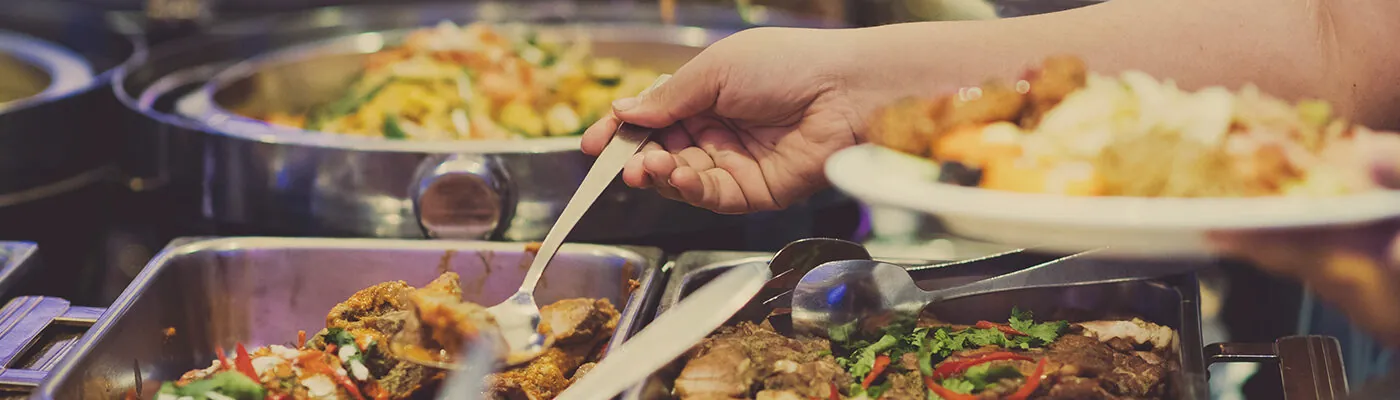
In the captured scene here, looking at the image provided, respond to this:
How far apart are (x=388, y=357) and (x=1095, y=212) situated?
0.97 meters

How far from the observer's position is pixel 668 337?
4.47 ft

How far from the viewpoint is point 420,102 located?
2467mm

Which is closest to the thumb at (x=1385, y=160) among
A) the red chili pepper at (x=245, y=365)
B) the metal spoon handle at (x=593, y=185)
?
the metal spoon handle at (x=593, y=185)

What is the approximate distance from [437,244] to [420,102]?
75cm

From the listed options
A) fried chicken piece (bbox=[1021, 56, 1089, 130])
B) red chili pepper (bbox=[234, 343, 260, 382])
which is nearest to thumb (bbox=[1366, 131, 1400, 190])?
fried chicken piece (bbox=[1021, 56, 1089, 130])

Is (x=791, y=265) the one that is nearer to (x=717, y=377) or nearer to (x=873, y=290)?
(x=873, y=290)

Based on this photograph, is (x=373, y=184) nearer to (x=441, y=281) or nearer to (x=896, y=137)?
(x=441, y=281)

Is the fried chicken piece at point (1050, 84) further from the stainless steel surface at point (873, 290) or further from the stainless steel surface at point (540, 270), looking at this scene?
the stainless steel surface at point (540, 270)

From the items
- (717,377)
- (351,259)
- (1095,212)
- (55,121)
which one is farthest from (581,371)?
(55,121)

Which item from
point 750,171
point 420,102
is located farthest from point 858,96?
point 420,102

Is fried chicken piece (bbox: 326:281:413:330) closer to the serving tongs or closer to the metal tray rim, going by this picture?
the metal tray rim

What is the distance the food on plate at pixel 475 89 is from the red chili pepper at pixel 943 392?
3.56 feet

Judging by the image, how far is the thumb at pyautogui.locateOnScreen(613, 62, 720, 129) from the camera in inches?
60.1

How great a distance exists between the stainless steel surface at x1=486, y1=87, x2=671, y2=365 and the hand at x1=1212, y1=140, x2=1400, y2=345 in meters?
0.78
